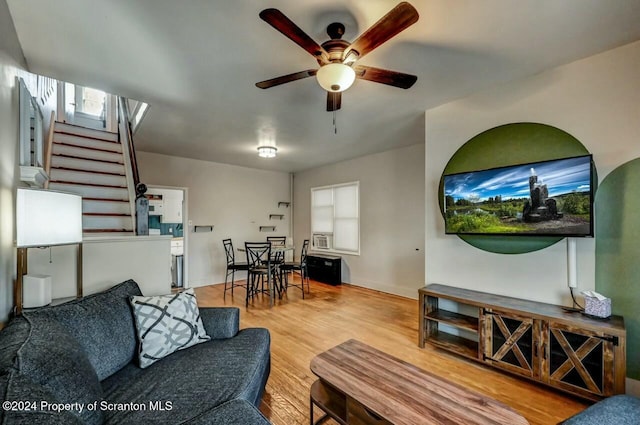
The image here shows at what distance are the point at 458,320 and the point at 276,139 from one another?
344 centimetres

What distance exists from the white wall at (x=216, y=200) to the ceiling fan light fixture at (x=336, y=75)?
4.54 meters

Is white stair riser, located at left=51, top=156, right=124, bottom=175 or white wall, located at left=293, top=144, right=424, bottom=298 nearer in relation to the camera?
white stair riser, located at left=51, top=156, right=124, bottom=175

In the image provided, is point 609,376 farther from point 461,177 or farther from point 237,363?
point 237,363

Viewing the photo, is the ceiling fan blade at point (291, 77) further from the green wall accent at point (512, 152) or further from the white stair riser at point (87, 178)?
the white stair riser at point (87, 178)

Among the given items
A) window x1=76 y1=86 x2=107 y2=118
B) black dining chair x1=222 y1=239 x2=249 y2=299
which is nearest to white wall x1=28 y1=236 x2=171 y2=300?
black dining chair x1=222 y1=239 x2=249 y2=299

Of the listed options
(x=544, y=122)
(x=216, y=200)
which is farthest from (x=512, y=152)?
(x=216, y=200)

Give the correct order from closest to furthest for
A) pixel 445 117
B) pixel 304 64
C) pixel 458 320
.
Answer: pixel 304 64 → pixel 458 320 → pixel 445 117

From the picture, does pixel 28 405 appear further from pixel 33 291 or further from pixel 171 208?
pixel 171 208

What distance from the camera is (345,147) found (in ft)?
15.8

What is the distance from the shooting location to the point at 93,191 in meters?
3.64

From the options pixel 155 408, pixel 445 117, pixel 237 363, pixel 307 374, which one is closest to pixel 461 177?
pixel 445 117

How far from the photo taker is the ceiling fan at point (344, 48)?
1.44m

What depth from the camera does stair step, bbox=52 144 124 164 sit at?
3755 millimetres

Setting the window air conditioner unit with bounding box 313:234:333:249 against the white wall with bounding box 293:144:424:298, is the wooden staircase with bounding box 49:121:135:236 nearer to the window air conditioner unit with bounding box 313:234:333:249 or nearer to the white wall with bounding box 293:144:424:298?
the window air conditioner unit with bounding box 313:234:333:249
